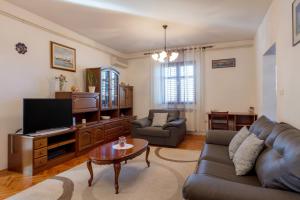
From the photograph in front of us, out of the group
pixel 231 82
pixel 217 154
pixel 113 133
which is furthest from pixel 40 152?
pixel 231 82

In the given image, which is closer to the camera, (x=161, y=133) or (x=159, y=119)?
(x=161, y=133)

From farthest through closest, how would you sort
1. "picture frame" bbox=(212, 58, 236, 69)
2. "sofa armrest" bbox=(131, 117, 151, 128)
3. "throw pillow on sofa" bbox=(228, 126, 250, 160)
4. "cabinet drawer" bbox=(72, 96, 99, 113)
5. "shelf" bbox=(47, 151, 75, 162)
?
"picture frame" bbox=(212, 58, 236, 69)
"sofa armrest" bbox=(131, 117, 151, 128)
"cabinet drawer" bbox=(72, 96, 99, 113)
"shelf" bbox=(47, 151, 75, 162)
"throw pillow on sofa" bbox=(228, 126, 250, 160)

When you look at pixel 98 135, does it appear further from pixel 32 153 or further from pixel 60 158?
pixel 32 153

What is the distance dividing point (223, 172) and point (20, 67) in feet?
11.7

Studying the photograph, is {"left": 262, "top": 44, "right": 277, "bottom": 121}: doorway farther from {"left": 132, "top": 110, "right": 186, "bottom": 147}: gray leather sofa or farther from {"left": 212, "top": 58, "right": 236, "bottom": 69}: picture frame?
{"left": 132, "top": 110, "right": 186, "bottom": 147}: gray leather sofa

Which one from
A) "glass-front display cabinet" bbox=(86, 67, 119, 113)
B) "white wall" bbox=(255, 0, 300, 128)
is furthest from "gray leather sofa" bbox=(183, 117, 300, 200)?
"glass-front display cabinet" bbox=(86, 67, 119, 113)

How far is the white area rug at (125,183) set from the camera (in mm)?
2209

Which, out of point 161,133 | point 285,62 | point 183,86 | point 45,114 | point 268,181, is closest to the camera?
point 268,181

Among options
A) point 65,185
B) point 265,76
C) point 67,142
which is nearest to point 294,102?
point 265,76

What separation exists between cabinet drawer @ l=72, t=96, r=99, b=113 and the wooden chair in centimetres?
290

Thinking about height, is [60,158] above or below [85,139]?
below

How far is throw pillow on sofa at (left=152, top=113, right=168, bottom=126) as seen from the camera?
478 centimetres

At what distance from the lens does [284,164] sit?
1.23 meters

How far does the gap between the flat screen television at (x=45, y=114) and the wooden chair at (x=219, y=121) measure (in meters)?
3.36
